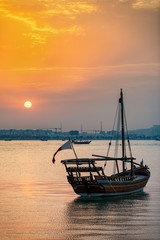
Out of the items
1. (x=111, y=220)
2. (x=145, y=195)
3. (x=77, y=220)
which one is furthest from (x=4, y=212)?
(x=145, y=195)

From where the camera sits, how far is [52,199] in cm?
3831

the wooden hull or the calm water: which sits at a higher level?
the wooden hull

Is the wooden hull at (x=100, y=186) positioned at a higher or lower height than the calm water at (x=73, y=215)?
higher

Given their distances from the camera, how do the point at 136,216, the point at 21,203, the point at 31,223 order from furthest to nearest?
the point at 21,203 < the point at 136,216 < the point at 31,223

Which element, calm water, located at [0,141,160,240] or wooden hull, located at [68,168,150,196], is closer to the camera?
calm water, located at [0,141,160,240]

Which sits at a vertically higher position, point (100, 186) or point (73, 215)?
point (100, 186)

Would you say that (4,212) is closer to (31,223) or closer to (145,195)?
(31,223)

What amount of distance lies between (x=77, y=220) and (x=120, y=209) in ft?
18.6

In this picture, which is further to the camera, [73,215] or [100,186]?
[100,186]

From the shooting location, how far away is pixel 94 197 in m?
39.3

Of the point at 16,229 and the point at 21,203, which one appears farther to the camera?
the point at 21,203

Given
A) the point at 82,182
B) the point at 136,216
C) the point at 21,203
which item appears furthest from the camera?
the point at 82,182

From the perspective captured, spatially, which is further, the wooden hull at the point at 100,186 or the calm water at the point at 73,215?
the wooden hull at the point at 100,186

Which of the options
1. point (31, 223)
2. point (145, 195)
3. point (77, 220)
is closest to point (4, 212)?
point (31, 223)
